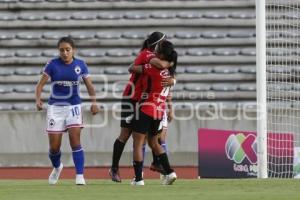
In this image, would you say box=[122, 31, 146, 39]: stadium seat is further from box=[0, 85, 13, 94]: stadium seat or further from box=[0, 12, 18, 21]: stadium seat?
box=[0, 85, 13, 94]: stadium seat

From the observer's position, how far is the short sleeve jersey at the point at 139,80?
11.7 metres

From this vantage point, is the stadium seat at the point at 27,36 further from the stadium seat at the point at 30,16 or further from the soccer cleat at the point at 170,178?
the soccer cleat at the point at 170,178

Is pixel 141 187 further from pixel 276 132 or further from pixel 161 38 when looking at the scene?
pixel 276 132

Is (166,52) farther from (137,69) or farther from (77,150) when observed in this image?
(77,150)

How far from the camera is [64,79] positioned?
40.4 ft

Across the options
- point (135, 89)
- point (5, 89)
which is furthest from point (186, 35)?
point (135, 89)

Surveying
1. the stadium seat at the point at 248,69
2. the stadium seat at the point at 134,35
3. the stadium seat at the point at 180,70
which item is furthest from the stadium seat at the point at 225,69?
the stadium seat at the point at 134,35

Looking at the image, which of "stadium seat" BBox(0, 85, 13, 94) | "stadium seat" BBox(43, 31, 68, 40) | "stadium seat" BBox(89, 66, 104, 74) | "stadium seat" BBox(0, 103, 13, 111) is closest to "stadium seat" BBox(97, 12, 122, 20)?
"stadium seat" BBox(43, 31, 68, 40)

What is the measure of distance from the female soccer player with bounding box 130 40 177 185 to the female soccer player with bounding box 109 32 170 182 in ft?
0.37

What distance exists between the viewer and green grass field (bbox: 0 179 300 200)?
949cm

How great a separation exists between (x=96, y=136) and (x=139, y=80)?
27.1 feet

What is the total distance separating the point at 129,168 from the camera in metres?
19.5

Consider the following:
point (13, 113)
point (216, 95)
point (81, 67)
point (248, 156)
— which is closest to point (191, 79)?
point (216, 95)

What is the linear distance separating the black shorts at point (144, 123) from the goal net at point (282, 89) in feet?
14.1
